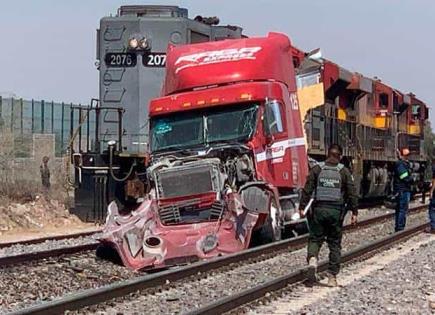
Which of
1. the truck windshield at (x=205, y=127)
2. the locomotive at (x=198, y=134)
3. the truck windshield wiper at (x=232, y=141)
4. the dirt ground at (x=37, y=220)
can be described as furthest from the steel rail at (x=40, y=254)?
the dirt ground at (x=37, y=220)

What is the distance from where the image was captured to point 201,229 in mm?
14906

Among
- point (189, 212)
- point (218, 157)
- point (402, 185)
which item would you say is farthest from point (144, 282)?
point (402, 185)

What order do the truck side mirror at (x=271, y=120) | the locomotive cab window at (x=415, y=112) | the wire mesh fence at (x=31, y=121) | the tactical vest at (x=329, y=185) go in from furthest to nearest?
the locomotive cab window at (x=415, y=112) → the wire mesh fence at (x=31, y=121) → the truck side mirror at (x=271, y=120) → the tactical vest at (x=329, y=185)

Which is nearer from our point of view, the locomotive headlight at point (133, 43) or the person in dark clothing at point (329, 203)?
the person in dark clothing at point (329, 203)

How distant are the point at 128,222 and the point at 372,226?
1050cm

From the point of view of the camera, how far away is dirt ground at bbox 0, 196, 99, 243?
23.8m

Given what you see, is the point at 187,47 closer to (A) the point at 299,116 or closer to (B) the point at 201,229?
(A) the point at 299,116

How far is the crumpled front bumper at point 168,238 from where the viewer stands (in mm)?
14367

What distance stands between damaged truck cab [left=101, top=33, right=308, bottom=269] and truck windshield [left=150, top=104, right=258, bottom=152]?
19 mm

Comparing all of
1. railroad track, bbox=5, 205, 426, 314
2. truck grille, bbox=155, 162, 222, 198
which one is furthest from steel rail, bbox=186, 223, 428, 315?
truck grille, bbox=155, 162, 222, 198

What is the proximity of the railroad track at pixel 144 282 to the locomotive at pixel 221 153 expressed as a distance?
1.24 feet

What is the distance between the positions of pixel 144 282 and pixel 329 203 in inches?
106

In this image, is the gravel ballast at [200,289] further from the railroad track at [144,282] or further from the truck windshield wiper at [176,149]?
the truck windshield wiper at [176,149]

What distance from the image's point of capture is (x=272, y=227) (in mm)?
16938
